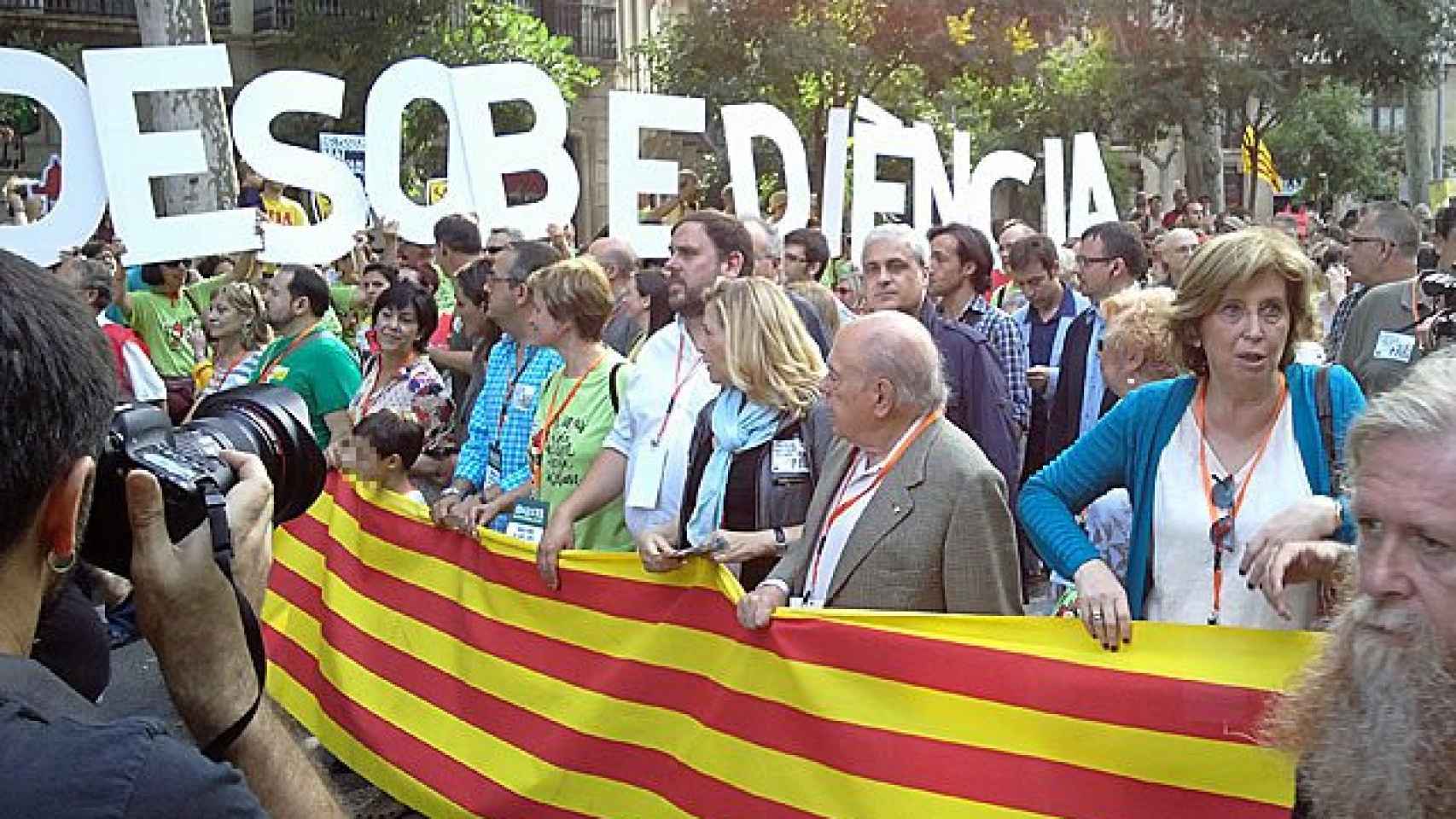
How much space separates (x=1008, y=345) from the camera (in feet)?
23.5

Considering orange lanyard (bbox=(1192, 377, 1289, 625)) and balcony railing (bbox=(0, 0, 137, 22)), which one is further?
balcony railing (bbox=(0, 0, 137, 22))

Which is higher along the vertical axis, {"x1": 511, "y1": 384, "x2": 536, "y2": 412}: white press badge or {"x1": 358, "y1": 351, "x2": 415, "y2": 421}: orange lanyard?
{"x1": 511, "y1": 384, "x2": 536, "y2": 412}: white press badge

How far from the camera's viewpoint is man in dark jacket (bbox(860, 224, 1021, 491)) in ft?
18.9

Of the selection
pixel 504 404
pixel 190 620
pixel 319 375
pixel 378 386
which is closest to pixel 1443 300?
pixel 504 404

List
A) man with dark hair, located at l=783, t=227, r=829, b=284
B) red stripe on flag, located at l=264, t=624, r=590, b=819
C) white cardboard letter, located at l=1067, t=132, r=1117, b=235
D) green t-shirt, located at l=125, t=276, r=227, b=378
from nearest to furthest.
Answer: red stripe on flag, located at l=264, t=624, r=590, b=819 < man with dark hair, located at l=783, t=227, r=829, b=284 < green t-shirt, located at l=125, t=276, r=227, b=378 < white cardboard letter, located at l=1067, t=132, r=1117, b=235

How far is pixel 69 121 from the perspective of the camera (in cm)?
801

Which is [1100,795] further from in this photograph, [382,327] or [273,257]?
[273,257]

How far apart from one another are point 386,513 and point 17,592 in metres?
4.07

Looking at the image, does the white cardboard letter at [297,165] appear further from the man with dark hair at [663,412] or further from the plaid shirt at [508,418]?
the man with dark hair at [663,412]

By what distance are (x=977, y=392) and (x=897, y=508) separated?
2.27 metres

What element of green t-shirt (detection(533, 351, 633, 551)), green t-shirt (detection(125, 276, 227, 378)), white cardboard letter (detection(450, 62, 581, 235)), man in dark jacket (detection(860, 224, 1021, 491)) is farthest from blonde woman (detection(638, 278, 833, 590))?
green t-shirt (detection(125, 276, 227, 378))

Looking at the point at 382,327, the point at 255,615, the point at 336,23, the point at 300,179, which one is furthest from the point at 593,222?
the point at 255,615

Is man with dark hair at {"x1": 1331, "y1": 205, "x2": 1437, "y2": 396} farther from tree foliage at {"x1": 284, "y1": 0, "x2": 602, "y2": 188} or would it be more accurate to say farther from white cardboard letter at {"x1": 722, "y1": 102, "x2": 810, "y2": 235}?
tree foliage at {"x1": 284, "y1": 0, "x2": 602, "y2": 188}

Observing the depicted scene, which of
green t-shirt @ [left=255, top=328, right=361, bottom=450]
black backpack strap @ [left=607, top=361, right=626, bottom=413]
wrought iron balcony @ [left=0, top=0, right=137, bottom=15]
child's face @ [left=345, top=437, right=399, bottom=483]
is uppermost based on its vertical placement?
wrought iron balcony @ [left=0, top=0, right=137, bottom=15]
